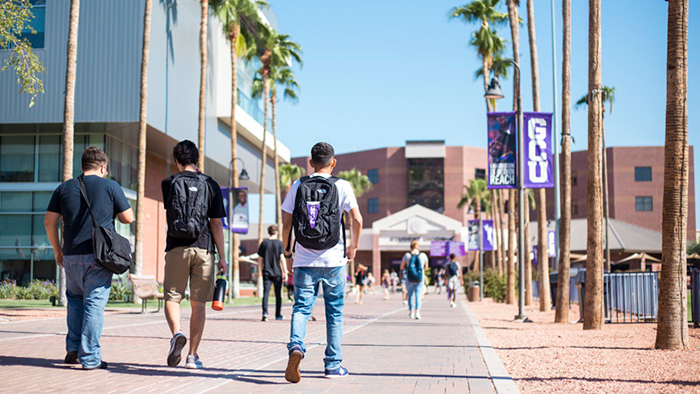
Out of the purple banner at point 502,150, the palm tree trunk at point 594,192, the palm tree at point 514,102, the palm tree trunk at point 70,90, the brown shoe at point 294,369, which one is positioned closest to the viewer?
the brown shoe at point 294,369

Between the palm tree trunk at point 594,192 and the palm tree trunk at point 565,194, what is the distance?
227 centimetres

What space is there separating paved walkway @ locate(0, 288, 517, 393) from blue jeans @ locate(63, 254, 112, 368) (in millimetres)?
224

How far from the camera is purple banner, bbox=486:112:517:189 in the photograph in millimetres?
18469

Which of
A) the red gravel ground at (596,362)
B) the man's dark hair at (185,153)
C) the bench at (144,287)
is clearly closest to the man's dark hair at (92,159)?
the man's dark hair at (185,153)

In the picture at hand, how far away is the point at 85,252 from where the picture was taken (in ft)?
23.2

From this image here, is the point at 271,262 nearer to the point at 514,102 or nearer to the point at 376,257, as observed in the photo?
the point at 514,102

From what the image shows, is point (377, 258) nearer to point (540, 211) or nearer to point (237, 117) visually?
point (237, 117)

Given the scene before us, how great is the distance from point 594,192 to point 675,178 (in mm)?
4471

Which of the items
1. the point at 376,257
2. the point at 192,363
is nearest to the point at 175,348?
the point at 192,363

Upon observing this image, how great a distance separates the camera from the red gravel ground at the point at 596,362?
6859 mm

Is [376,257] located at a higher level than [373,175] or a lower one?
lower

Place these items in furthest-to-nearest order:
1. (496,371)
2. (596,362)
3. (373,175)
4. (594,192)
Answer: (373,175) → (594,192) → (596,362) → (496,371)

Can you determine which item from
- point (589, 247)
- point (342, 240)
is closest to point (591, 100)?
point (589, 247)

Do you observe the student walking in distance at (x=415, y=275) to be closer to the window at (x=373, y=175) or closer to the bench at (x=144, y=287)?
the bench at (x=144, y=287)
